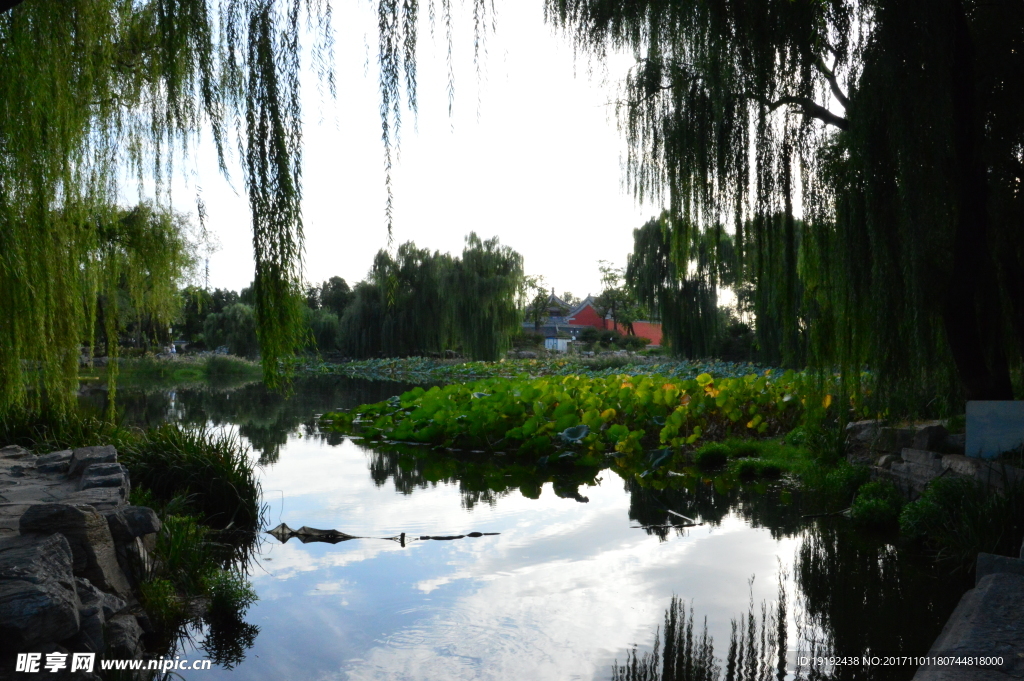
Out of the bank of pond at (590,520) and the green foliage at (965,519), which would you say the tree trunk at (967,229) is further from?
the bank of pond at (590,520)

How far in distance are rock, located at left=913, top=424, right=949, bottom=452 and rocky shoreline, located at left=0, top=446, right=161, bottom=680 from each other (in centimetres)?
461

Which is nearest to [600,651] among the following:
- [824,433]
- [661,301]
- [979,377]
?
[979,377]

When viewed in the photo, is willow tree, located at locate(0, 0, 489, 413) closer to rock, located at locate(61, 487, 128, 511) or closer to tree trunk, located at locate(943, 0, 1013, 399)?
rock, located at locate(61, 487, 128, 511)

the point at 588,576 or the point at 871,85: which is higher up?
the point at 871,85

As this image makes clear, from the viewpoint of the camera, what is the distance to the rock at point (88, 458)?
439cm

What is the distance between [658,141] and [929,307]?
5.63 ft

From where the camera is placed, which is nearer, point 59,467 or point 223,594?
point 223,594

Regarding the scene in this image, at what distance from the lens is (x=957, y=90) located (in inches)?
140

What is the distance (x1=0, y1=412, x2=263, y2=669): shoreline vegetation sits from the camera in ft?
10.7

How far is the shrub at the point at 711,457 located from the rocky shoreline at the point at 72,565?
5.14 meters

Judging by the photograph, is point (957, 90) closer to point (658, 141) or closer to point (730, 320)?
point (658, 141)

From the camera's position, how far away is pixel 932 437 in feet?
15.6

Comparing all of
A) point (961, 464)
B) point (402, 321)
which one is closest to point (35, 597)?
point (961, 464)

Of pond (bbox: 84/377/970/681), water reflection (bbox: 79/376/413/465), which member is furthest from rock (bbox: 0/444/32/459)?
water reflection (bbox: 79/376/413/465)
